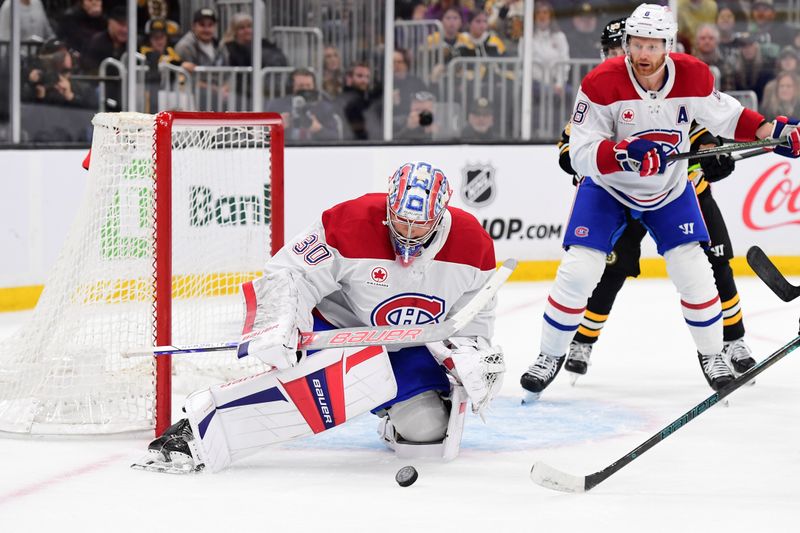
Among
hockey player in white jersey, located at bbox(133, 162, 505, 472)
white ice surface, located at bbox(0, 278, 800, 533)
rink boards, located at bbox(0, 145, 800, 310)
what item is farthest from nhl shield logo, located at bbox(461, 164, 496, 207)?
hockey player in white jersey, located at bbox(133, 162, 505, 472)

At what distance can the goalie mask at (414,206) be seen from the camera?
2.94 metres

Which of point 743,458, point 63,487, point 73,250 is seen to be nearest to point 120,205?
point 73,250

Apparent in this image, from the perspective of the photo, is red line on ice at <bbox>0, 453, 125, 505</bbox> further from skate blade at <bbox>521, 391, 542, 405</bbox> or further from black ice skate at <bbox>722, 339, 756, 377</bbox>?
black ice skate at <bbox>722, 339, 756, 377</bbox>

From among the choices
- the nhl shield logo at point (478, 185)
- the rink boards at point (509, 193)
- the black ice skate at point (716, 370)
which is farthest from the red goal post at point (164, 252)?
the nhl shield logo at point (478, 185)

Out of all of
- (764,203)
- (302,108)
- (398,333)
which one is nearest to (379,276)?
(398,333)

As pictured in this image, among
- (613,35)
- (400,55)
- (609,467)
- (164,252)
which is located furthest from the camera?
(400,55)

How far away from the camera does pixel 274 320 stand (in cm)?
292

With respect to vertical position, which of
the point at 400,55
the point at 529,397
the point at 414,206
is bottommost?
the point at 529,397

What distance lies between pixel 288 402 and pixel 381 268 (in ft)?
1.23

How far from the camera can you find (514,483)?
3.01 meters

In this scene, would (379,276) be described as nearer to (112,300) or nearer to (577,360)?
(112,300)

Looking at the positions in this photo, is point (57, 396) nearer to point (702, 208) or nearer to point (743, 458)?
point (743, 458)

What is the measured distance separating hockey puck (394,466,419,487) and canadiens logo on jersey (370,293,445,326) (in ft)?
1.18

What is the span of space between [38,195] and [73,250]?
6.07ft
